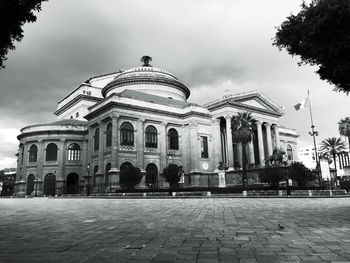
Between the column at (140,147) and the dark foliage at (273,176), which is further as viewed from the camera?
the column at (140,147)

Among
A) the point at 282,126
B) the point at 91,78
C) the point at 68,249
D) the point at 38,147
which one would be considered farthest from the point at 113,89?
the point at 68,249

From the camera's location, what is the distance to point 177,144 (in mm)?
51000

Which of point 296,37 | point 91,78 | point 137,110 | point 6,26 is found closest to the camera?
point 6,26

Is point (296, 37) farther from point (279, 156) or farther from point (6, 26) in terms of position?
point (279, 156)

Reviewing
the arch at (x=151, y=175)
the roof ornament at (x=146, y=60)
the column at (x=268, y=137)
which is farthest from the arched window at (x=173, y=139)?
the roof ornament at (x=146, y=60)

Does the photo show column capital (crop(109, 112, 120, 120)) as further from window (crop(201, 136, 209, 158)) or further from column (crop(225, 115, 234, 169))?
column (crop(225, 115, 234, 169))

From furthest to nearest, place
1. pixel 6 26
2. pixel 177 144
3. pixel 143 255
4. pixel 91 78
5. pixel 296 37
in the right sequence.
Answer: pixel 91 78
pixel 177 144
pixel 296 37
pixel 6 26
pixel 143 255

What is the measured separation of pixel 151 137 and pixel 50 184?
1832 cm

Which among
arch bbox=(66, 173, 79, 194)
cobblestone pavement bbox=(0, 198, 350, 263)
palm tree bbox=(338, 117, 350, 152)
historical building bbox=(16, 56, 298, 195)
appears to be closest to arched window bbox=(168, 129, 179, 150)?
historical building bbox=(16, 56, 298, 195)

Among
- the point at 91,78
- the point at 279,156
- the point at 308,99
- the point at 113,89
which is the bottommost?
the point at 279,156


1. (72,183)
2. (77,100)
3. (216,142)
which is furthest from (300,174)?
(77,100)

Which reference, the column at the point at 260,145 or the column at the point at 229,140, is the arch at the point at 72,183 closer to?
the column at the point at 229,140

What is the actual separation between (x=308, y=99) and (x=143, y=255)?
4046 centimetres

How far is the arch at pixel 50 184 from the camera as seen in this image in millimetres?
49938
